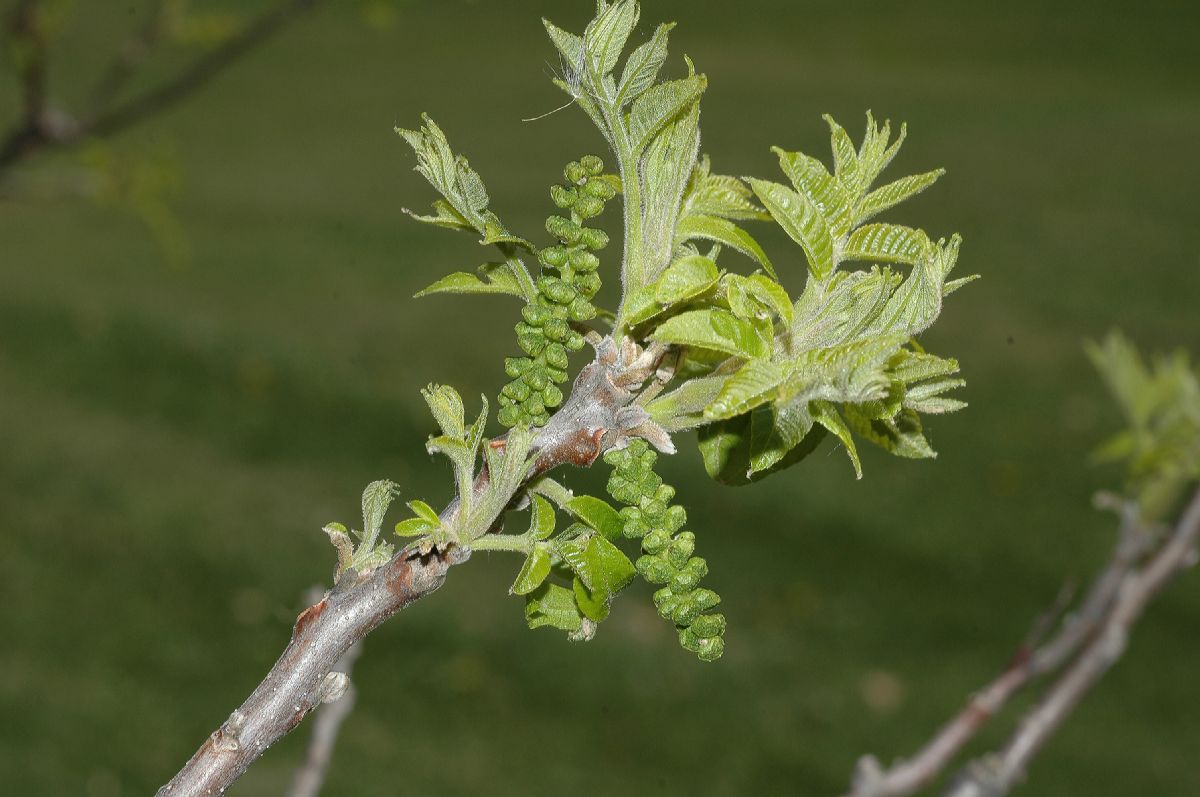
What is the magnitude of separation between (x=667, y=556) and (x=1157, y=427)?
1.57 metres

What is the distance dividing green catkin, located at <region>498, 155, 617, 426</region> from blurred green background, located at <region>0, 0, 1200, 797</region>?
2.23 feet

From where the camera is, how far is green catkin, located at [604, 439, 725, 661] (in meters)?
0.75

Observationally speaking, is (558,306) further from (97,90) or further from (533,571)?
(97,90)

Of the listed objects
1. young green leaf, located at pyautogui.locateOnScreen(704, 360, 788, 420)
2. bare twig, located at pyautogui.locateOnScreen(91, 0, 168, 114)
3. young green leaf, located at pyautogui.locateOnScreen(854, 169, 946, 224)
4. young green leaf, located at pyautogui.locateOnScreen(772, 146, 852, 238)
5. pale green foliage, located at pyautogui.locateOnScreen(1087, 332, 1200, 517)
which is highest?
bare twig, located at pyautogui.locateOnScreen(91, 0, 168, 114)

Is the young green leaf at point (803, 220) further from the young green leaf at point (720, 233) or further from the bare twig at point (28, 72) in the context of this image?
the bare twig at point (28, 72)

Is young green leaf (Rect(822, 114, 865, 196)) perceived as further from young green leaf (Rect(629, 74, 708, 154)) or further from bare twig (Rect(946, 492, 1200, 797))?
bare twig (Rect(946, 492, 1200, 797))

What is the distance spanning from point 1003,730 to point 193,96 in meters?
9.11

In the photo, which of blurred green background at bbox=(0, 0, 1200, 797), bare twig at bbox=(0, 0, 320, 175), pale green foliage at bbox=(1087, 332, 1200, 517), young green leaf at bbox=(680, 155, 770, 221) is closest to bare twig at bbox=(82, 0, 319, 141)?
bare twig at bbox=(0, 0, 320, 175)

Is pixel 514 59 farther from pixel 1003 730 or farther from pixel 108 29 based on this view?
pixel 1003 730

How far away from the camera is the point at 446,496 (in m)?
6.20

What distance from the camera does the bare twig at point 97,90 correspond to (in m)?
2.54

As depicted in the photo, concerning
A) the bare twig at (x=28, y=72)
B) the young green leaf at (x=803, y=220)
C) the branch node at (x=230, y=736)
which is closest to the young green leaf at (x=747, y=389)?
the young green leaf at (x=803, y=220)

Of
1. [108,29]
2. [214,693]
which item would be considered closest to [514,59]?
[108,29]

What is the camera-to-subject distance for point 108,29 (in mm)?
12102
